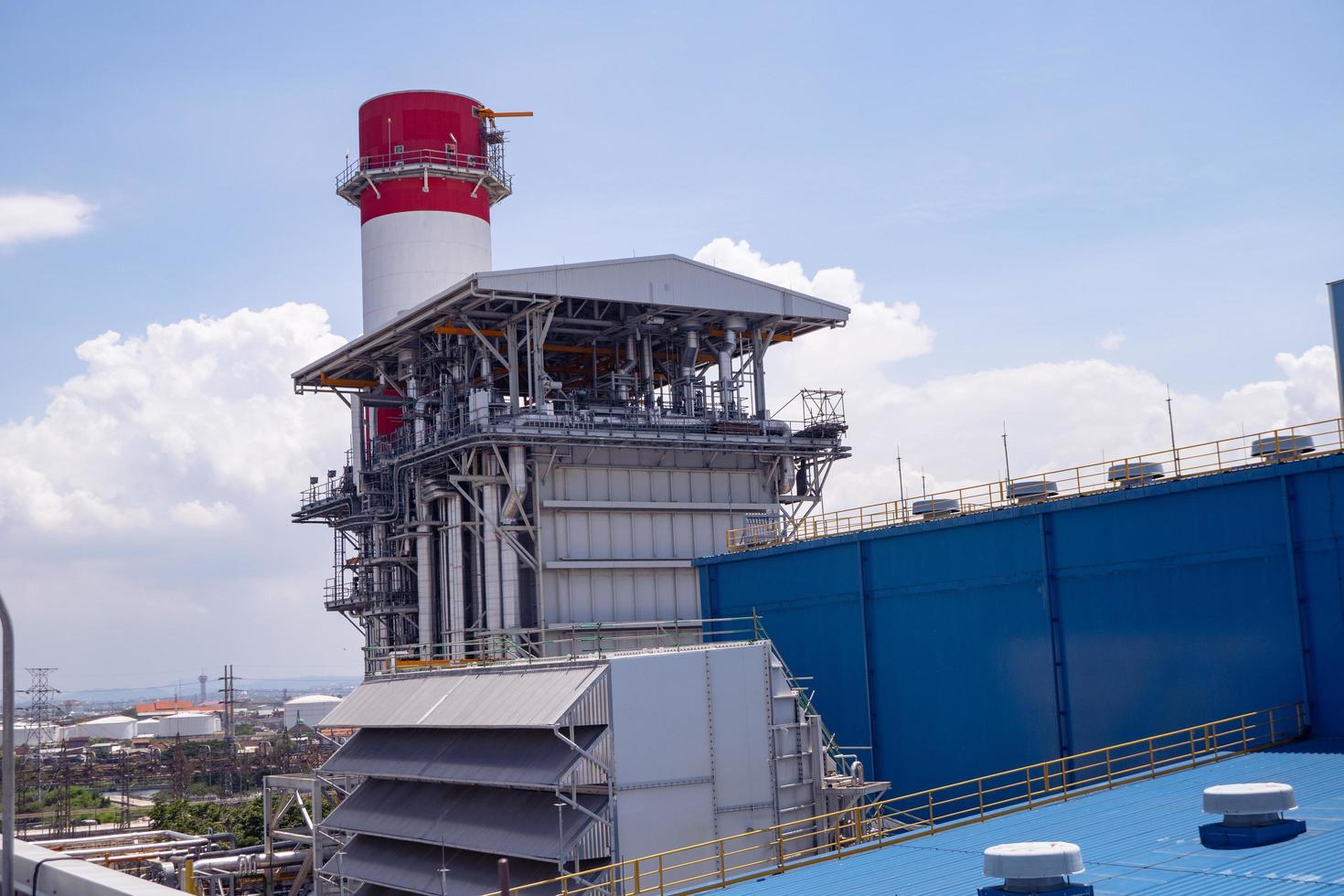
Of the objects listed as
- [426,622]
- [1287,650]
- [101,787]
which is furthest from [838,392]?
[101,787]

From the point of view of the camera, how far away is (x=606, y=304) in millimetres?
54719

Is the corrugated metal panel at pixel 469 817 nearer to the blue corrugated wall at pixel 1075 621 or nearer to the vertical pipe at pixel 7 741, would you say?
the blue corrugated wall at pixel 1075 621

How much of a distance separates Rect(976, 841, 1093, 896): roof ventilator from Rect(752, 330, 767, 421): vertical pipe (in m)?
40.4

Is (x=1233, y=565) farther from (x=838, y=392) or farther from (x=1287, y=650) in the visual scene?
(x=838, y=392)

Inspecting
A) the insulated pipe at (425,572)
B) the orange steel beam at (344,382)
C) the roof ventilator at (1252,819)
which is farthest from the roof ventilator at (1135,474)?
the orange steel beam at (344,382)

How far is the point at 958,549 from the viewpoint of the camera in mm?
36094

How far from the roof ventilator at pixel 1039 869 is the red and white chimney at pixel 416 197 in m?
52.3

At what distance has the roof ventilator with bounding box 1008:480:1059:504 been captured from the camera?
35.3 m

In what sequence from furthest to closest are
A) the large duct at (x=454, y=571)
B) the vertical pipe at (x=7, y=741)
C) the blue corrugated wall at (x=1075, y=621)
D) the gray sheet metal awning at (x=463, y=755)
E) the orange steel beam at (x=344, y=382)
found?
the orange steel beam at (x=344, y=382) → the large duct at (x=454, y=571) → the gray sheet metal awning at (x=463, y=755) → the blue corrugated wall at (x=1075, y=621) → the vertical pipe at (x=7, y=741)

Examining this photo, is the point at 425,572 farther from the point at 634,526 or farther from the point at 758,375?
the point at 758,375

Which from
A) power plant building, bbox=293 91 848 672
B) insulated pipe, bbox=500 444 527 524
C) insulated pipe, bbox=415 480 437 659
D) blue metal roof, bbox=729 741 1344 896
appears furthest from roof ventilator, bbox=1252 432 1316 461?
insulated pipe, bbox=415 480 437 659

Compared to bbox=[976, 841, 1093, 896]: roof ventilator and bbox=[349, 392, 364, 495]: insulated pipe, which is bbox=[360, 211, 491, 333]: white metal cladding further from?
bbox=[976, 841, 1093, 896]: roof ventilator

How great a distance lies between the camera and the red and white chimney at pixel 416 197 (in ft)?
219

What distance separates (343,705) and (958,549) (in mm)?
20374
